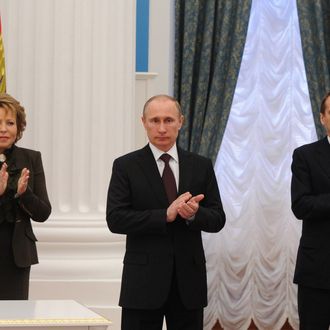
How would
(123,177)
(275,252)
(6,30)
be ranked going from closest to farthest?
(123,177), (6,30), (275,252)

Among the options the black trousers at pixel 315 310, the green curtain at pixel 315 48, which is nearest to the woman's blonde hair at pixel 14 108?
the black trousers at pixel 315 310

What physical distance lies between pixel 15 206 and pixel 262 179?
121 inches

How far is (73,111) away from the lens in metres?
5.12

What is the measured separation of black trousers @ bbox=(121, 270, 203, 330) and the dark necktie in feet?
1.20

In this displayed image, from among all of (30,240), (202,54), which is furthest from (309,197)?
(202,54)

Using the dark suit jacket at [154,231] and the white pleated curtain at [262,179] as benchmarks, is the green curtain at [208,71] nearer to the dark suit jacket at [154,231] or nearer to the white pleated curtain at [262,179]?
the white pleated curtain at [262,179]

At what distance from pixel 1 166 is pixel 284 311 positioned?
334 cm

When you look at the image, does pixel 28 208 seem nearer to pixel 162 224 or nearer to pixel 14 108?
pixel 14 108

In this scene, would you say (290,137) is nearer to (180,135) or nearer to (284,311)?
(180,135)

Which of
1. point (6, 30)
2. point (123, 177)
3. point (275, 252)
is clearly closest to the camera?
point (123, 177)

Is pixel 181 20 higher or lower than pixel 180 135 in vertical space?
higher

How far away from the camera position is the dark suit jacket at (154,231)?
339 cm

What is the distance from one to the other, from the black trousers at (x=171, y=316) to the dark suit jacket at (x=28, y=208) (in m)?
0.59

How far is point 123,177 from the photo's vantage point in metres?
3.55
